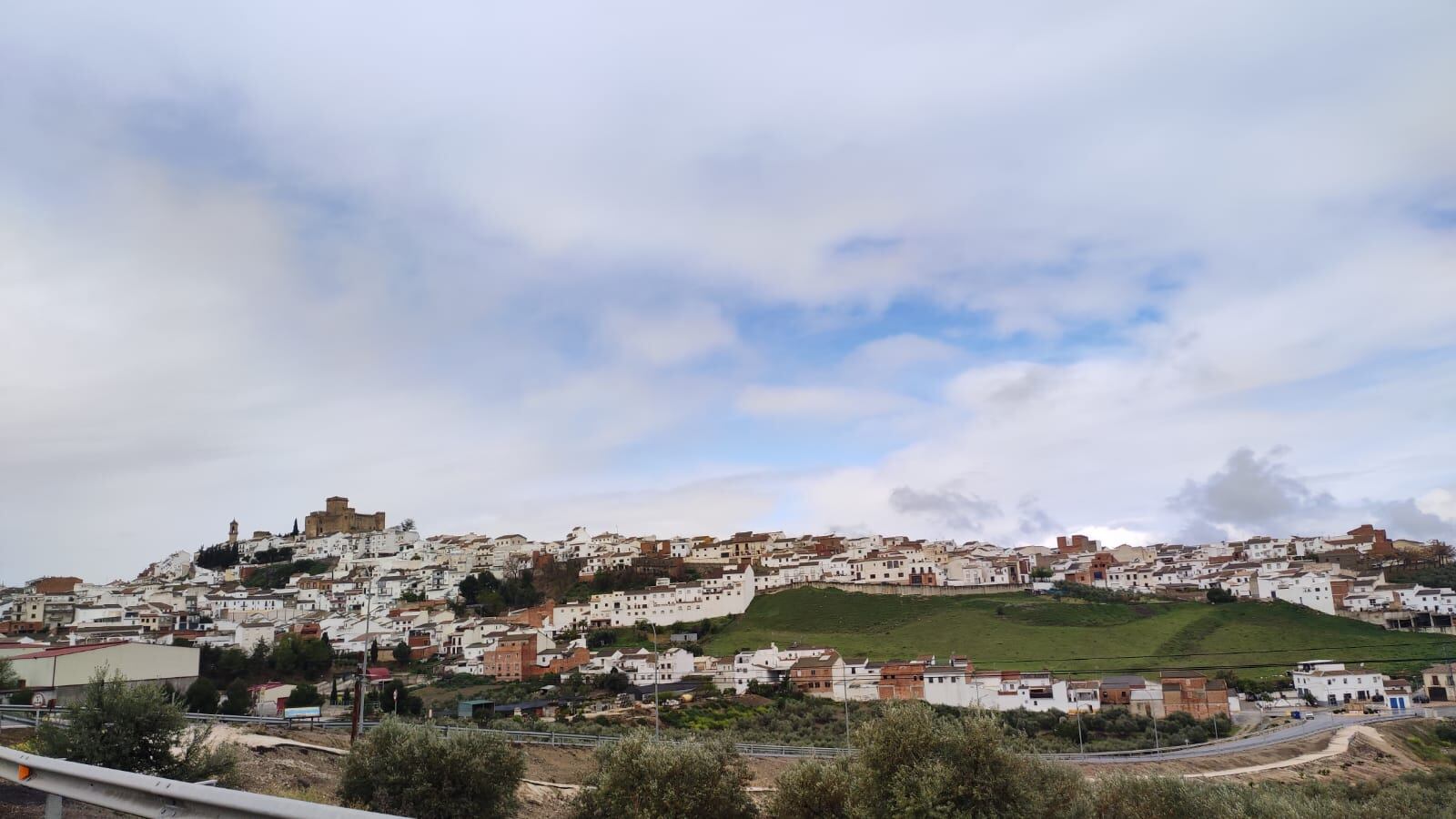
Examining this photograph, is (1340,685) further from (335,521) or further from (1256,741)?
(335,521)

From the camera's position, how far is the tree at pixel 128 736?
15117mm

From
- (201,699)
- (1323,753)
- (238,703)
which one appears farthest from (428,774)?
(1323,753)

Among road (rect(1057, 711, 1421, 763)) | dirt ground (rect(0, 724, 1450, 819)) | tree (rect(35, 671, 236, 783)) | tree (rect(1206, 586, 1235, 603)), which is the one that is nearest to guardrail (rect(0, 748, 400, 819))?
dirt ground (rect(0, 724, 1450, 819))

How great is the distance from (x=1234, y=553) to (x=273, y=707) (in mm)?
116897

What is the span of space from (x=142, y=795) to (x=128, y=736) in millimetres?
14382

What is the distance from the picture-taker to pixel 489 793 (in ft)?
63.3

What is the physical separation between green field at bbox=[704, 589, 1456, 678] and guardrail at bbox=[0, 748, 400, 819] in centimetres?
6631

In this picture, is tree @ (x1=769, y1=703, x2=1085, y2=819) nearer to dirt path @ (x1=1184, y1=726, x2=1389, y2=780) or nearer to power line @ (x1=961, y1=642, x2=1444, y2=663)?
dirt path @ (x1=1184, y1=726, x2=1389, y2=780)

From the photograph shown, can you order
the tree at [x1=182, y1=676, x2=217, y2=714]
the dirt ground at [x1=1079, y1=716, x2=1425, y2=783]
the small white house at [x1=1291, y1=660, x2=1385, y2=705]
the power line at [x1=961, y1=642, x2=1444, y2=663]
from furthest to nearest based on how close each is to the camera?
the power line at [x1=961, y1=642, x2=1444, y2=663]
the small white house at [x1=1291, y1=660, x2=1385, y2=705]
the tree at [x1=182, y1=676, x2=217, y2=714]
the dirt ground at [x1=1079, y1=716, x2=1425, y2=783]

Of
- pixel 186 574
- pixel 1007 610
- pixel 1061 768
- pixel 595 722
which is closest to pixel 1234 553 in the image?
pixel 1007 610

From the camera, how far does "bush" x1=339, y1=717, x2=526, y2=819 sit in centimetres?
1847

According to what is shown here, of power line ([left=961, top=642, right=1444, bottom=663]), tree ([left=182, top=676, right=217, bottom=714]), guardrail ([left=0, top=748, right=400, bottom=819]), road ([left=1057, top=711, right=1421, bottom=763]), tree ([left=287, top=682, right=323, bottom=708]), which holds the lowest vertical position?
road ([left=1057, top=711, right=1421, bottom=763])

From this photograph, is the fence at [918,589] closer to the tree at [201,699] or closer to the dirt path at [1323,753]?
the dirt path at [1323,753]

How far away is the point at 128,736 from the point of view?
15531mm
